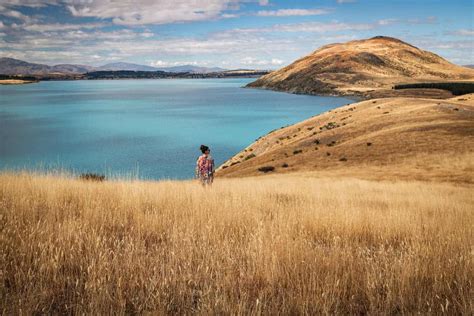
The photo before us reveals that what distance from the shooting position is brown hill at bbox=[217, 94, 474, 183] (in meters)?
33.1

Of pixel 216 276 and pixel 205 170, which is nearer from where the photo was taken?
pixel 216 276

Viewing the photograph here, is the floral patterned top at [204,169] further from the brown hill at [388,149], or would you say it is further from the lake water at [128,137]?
the lake water at [128,137]

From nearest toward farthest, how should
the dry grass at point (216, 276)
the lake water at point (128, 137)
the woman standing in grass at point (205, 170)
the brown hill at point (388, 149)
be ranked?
the dry grass at point (216, 276), the woman standing in grass at point (205, 170), the brown hill at point (388, 149), the lake water at point (128, 137)

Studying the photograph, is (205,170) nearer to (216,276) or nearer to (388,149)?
(216,276)

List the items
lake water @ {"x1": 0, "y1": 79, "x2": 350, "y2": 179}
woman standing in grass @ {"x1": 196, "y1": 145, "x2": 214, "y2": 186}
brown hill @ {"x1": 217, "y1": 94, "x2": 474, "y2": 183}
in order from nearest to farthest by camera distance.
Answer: woman standing in grass @ {"x1": 196, "y1": 145, "x2": 214, "y2": 186} < brown hill @ {"x1": 217, "y1": 94, "x2": 474, "y2": 183} < lake water @ {"x1": 0, "y1": 79, "x2": 350, "y2": 179}

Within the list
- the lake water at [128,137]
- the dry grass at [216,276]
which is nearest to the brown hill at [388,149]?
the lake water at [128,137]

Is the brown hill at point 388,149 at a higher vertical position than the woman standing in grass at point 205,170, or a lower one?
lower

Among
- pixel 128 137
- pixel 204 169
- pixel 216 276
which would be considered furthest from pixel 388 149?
pixel 128 137

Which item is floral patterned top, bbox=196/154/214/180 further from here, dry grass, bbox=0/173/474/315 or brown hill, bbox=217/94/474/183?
brown hill, bbox=217/94/474/183

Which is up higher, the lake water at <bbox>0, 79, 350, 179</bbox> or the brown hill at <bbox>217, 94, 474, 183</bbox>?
the brown hill at <bbox>217, 94, 474, 183</bbox>

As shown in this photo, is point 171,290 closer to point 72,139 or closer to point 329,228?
point 329,228

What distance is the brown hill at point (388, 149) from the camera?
109ft

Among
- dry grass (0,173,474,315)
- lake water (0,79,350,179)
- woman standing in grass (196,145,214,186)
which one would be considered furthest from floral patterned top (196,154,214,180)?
lake water (0,79,350,179)

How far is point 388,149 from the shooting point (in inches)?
1523
